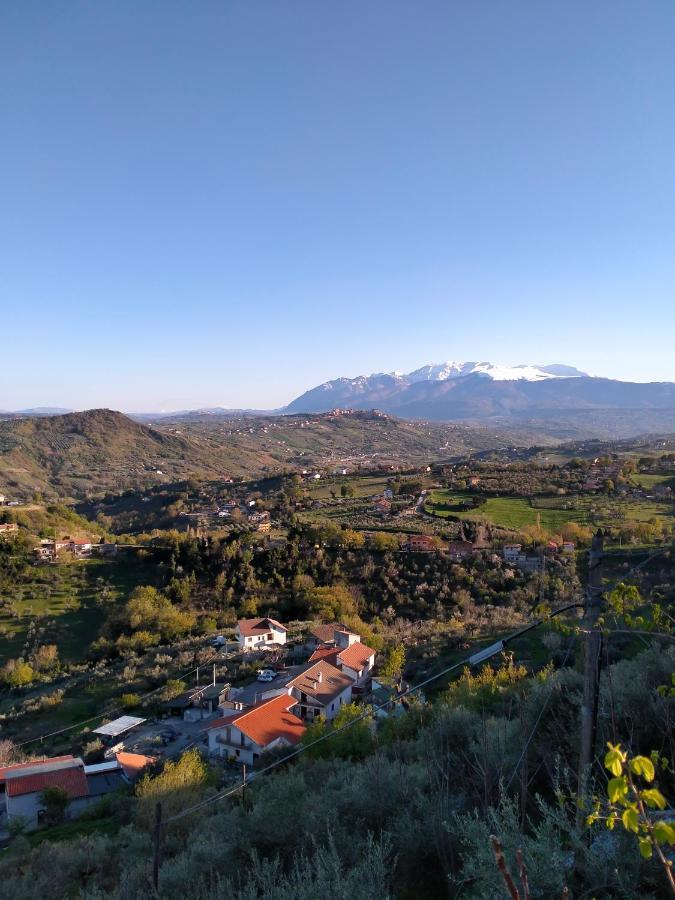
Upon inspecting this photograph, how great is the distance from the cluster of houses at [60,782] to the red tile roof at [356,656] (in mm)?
7735

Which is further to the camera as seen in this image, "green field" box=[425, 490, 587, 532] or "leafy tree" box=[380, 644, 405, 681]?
"green field" box=[425, 490, 587, 532]

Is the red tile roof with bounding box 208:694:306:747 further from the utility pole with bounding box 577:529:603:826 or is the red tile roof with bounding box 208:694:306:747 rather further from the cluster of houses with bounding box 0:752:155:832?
the utility pole with bounding box 577:529:603:826

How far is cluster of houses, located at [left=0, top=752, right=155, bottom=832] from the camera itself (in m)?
14.0

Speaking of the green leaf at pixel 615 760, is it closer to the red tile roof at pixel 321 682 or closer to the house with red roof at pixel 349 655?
the red tile roof at pixel 321 682

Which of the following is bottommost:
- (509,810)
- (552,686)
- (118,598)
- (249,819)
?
(118,598)

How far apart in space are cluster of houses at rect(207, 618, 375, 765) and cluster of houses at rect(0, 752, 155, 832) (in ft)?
8.02

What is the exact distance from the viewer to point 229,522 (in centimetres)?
5122

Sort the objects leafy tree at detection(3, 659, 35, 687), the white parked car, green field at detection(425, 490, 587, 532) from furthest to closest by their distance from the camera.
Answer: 1. green field at detection(425, 490, 587, 532)
2. leafy tree at detection(3, 659, 35, 687)
3. the white parked car

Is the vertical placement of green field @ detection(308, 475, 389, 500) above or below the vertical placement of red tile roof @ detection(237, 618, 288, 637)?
above

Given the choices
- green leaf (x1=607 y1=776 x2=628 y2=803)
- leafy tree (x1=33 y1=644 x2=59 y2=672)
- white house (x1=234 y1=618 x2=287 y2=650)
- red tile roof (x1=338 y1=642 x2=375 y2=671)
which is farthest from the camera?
leafy tree (x1=33 y1=644 x2=59 y2=672)

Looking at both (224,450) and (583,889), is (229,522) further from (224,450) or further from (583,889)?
(224,450)

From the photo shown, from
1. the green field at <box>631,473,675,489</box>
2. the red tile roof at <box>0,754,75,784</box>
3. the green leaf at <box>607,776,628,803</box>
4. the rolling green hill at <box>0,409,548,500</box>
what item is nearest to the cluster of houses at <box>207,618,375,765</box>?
the red tile roof at <box>0,754,75,784</box>

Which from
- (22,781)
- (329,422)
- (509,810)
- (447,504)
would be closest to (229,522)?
(447,504)

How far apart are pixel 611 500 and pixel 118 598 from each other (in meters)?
36.1
